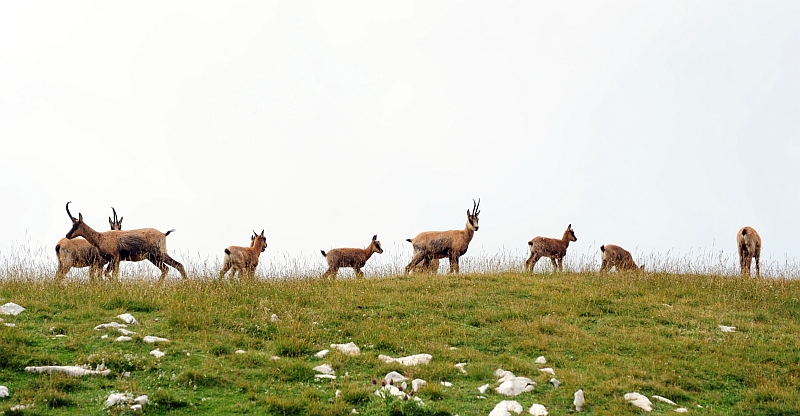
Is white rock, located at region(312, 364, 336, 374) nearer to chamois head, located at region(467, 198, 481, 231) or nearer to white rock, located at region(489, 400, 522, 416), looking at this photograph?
white rock, located at region(489, 400, 522, 416)

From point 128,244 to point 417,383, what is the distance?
12.6 meters

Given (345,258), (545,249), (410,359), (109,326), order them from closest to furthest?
(410,359) → (109,326) → (345,258) → (545,249)

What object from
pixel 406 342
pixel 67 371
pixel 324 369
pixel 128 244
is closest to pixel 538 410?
pixel 324 369

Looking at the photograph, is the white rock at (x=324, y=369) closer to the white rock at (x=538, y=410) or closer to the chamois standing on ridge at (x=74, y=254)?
the white rock at (x=538, y=410)

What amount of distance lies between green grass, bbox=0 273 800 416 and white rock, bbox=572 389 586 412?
0.10m

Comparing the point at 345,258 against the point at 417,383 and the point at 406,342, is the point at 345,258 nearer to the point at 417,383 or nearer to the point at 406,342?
the point at 406,342

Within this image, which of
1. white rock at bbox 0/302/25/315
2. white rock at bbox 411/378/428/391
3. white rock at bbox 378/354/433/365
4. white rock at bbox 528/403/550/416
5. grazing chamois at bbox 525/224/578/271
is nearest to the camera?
white rock at bbox 528/403/550/416

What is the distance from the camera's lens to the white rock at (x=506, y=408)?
777cm

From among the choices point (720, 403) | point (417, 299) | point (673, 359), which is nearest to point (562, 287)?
point (417, 299)

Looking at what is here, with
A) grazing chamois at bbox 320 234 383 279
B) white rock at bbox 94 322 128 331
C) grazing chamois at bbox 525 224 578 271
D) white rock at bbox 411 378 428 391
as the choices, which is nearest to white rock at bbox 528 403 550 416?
white rock at bbox 411 378 428 391

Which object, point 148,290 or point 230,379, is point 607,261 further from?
point 230,379

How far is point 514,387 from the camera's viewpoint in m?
8.66

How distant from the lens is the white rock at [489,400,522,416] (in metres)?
7.77

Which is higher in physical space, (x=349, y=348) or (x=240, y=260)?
(x=240, y=260)
